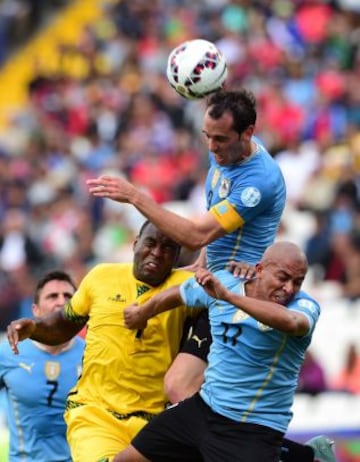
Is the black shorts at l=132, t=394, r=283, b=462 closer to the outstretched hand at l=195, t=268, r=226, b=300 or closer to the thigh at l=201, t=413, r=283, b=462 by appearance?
the thigh at l=201, t=413, r=283, b=462

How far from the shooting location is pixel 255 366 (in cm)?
791

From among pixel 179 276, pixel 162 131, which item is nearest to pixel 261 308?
pixel 179 276

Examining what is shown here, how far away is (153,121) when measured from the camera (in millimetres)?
19625

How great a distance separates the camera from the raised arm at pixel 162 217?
316 inches

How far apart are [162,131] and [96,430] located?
35.8 ft

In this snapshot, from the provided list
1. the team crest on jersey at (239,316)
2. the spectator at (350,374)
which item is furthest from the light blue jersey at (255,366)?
the spectator at (350,374)

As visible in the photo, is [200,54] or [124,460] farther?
[200,54]

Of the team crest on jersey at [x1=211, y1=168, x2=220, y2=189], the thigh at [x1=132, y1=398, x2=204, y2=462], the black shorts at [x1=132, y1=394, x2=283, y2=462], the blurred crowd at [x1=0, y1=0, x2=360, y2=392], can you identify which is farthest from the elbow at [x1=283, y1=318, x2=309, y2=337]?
the blurred crowd at [x1=0, y1=0, x2=360, y2=392]

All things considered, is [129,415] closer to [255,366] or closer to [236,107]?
[255,366]

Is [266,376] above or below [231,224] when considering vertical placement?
below

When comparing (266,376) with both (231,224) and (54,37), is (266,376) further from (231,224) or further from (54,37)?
(54,37)

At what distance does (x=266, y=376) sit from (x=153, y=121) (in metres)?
12.0

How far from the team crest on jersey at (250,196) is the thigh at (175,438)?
1163 millimetres

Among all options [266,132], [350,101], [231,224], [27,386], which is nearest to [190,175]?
[266,132]
